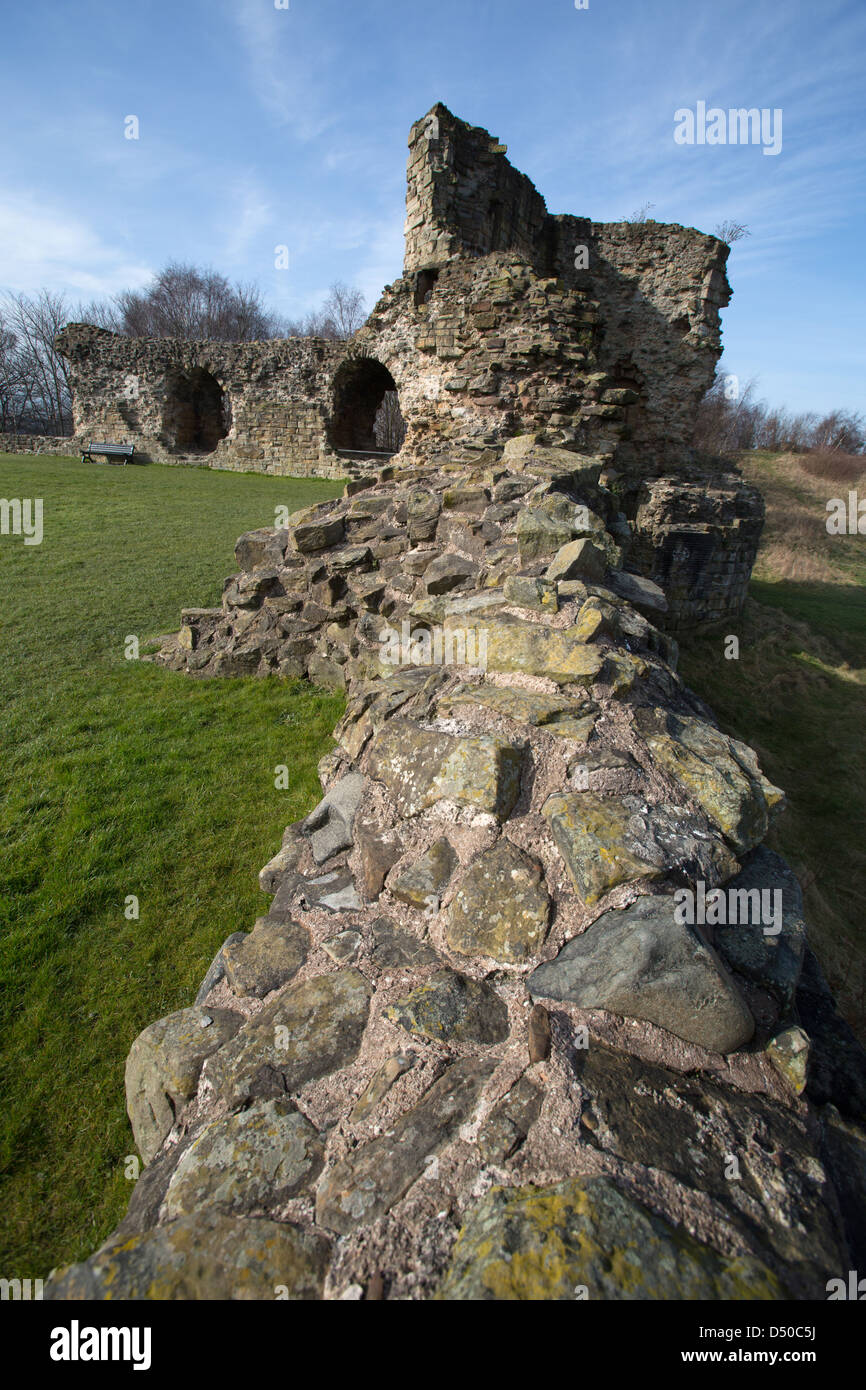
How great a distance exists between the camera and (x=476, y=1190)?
5.14 feet

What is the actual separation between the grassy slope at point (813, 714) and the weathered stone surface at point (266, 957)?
488cm

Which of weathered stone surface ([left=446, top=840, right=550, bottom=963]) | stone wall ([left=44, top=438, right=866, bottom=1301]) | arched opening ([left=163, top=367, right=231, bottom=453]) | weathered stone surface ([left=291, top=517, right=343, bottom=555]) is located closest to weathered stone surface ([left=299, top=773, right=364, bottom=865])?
stone wall ([left=44, top=438, right=866, bottom=1301])

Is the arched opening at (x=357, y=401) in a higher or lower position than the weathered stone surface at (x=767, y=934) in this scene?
higher

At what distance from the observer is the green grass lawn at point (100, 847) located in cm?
284

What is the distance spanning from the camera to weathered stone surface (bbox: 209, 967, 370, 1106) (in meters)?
2.09

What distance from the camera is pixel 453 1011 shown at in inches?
82.0

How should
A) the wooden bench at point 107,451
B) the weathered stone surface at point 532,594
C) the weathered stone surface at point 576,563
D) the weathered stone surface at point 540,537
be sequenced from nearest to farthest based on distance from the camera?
the weathered stone surface at point 532,594 < the weathered stone surface at point 576,563 < the weathered stone surface at point 540,537 < the wooden bench at point 107,451

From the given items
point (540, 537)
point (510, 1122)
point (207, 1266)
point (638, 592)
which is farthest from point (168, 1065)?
point (638, 592)

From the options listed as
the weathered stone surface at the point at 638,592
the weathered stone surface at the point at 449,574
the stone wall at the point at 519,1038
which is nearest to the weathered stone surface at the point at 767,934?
the stone wall at the point at 519,1038

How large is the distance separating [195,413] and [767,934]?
29.6 meters

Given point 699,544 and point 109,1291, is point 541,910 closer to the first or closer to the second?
point 109,1291

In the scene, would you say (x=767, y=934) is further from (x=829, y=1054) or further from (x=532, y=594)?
(x=532, y=594)

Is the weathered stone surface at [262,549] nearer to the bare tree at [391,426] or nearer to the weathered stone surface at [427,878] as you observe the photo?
the weathered stone surface at [427,878]

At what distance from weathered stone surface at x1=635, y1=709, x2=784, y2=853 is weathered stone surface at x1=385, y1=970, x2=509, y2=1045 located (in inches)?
46.4
